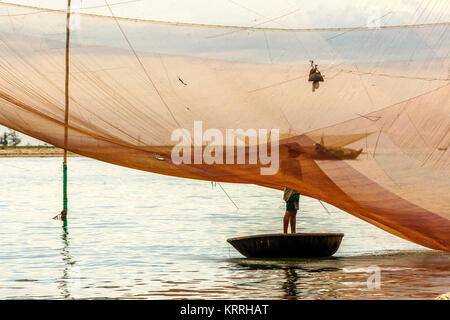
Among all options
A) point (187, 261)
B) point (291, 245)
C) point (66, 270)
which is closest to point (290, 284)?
point (291, 245)

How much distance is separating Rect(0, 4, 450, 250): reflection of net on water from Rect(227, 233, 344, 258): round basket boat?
548 centimetres

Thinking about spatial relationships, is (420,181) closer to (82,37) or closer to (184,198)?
(82,37)

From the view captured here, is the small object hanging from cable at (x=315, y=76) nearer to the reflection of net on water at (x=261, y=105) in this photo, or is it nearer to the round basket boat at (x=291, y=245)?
the reflection of net on water at (x=261, y=105)

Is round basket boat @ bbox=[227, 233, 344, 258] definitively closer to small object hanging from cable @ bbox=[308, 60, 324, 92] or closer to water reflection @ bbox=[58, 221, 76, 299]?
water reflection @ bbox=[58, 221, 76, 299]

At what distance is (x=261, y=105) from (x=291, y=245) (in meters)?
6.01

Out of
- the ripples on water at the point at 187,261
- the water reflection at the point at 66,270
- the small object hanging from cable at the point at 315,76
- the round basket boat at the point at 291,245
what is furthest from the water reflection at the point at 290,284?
the small object hanging from cable at the point at 315,76

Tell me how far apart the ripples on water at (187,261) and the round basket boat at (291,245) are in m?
0.17

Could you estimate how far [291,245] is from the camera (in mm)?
14453

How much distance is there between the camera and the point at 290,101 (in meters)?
8.85

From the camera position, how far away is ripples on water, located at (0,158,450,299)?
12.4m

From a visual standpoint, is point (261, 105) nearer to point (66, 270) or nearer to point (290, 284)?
point (290, 284)

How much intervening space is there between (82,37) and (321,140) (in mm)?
2608

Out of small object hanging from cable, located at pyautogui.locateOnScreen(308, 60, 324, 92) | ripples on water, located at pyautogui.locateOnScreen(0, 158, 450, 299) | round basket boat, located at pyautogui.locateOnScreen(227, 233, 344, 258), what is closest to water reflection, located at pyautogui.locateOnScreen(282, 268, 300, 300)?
ripples on water, located at pyautogui.locateOnScreen(0, 158, 450, 299)

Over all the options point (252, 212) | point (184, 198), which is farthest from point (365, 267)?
point (184, 198)
